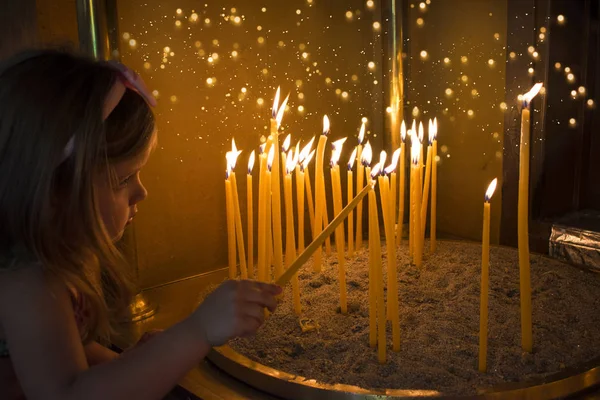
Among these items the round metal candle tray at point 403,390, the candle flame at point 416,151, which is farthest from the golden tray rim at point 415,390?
the candle flame at point 416,151

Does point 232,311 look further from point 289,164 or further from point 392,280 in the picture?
point 289,164

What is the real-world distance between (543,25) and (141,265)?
1175 millimetres

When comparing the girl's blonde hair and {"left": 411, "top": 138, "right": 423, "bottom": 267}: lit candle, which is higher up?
the girl's blonde hair

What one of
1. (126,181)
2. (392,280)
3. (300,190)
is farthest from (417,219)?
(126,181)

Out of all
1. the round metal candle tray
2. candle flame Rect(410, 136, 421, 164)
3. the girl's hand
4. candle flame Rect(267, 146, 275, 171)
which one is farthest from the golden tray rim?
candle flame Rect(410, 136, 421, 164)

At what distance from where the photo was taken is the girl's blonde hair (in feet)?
2.37

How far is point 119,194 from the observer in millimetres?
828

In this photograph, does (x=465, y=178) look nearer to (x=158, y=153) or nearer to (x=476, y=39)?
(x=476, y=39)

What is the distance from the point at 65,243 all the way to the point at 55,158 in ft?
0.41

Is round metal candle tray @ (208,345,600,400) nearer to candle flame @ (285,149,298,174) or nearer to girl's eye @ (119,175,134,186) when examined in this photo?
girl's eye @ (119,175,134,186)

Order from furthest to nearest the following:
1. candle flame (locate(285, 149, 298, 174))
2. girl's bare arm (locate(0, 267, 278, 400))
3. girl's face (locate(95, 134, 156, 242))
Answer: candle flame (locate(285, 149, 298, 174)) < girl's face (locate(95, 134, 156, 242)) < girl's bare arm (locate(0, 267, 278, 400))

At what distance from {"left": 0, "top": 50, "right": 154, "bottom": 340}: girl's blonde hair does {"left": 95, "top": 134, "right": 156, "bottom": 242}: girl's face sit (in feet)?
0.05

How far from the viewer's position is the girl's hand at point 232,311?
72 cm

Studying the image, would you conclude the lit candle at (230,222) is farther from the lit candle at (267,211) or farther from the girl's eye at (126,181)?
the girl's eye at (126,181)
